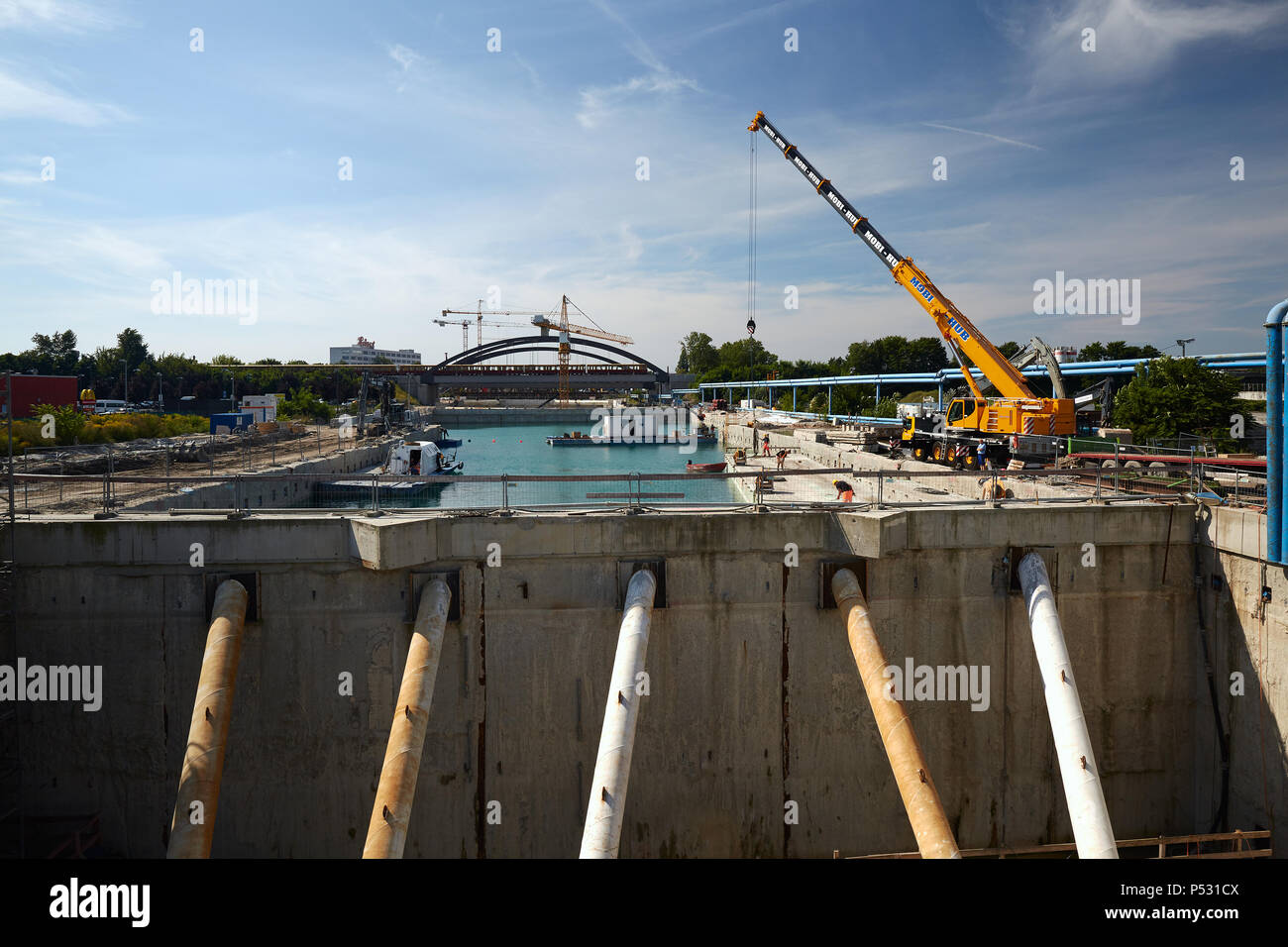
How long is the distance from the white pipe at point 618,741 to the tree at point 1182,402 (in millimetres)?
38126

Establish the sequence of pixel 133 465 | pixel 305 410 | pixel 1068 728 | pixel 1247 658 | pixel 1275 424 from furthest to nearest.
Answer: pixel 305 410 → pixel 133 465 → pixel 1247 658 → pixel 1275 424 → pixel 1068 728

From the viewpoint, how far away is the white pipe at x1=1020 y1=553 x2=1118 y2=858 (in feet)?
31.9

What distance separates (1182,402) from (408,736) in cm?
4487

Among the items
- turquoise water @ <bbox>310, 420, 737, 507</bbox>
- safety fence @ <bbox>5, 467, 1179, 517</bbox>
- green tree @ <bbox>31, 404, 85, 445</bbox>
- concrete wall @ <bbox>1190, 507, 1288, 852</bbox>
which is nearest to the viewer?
concrete wall @ <bbox>1190, 507, 1288, 852</bbox>

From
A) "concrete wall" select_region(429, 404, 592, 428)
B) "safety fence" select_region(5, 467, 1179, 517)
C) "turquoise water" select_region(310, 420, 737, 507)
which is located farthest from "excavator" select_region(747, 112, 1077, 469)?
"concrete wall" select_region(429, 404, 592, 428)

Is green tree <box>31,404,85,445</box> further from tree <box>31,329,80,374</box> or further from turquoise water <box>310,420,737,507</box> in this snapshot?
tree <box>31,329,80,374</box>

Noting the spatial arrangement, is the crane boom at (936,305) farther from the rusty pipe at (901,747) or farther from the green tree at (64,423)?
the green tree at (64,423)

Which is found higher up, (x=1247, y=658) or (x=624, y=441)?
(x=624, y=441)

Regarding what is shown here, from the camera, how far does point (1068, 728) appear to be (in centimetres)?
1083

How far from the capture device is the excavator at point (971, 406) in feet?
90.3

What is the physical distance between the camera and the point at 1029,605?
12789 millimetres

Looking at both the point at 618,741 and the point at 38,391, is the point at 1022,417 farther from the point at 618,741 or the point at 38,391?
the point at 38,391

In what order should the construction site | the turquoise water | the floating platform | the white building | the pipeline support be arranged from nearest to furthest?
the pipeline support
the construction site
the turquoise water
the white building
the floating platform

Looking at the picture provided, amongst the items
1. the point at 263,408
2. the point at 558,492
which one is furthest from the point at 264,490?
the point at 263,408
